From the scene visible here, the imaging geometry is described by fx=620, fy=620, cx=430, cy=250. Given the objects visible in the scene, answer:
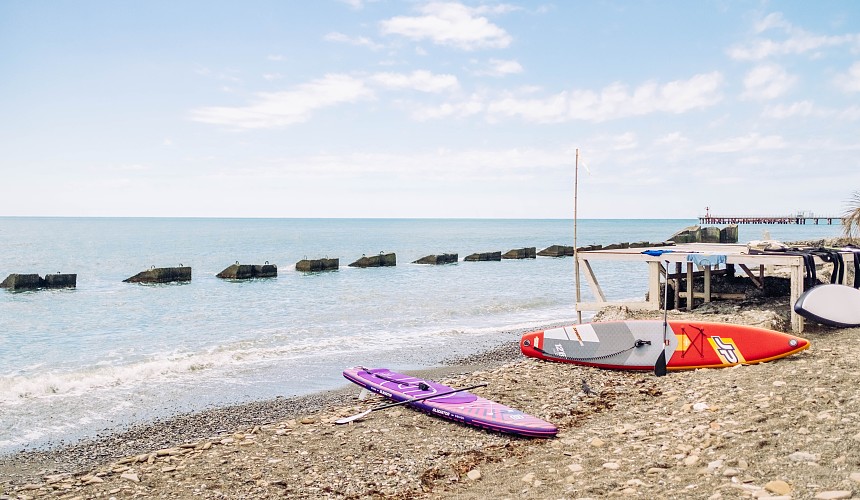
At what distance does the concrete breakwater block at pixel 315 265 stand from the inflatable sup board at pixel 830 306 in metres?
37.5

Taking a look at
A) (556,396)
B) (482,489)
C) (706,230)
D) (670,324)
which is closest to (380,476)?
(482,489)

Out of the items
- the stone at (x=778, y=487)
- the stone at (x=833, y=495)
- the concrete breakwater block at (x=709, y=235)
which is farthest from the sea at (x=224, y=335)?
the concrete breakwater block at (x=709, y=235)

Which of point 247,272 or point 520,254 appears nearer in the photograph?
point 247,272

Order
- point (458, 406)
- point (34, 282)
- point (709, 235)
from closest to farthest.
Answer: point (458, 406), point (34, 282), point (709, 235)

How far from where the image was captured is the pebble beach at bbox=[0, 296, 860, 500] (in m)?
6.13

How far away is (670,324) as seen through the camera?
11.9m

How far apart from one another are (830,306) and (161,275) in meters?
36.5

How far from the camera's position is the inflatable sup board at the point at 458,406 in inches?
343

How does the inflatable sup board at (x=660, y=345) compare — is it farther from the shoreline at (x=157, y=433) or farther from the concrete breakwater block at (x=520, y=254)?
the concrete breakwater block at (x=520, y=254)

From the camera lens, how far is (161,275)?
39125 mm

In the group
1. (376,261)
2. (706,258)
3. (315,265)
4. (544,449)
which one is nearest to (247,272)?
(315,265)

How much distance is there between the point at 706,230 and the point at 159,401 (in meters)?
70.4

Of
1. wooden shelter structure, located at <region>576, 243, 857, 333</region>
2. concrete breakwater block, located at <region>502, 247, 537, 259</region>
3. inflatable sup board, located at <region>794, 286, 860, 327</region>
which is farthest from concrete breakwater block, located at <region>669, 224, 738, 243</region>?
inflatable sup board, located at <region>794, 286, 860, 327</region>

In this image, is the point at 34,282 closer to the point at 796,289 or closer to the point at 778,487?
the point at 796,289
